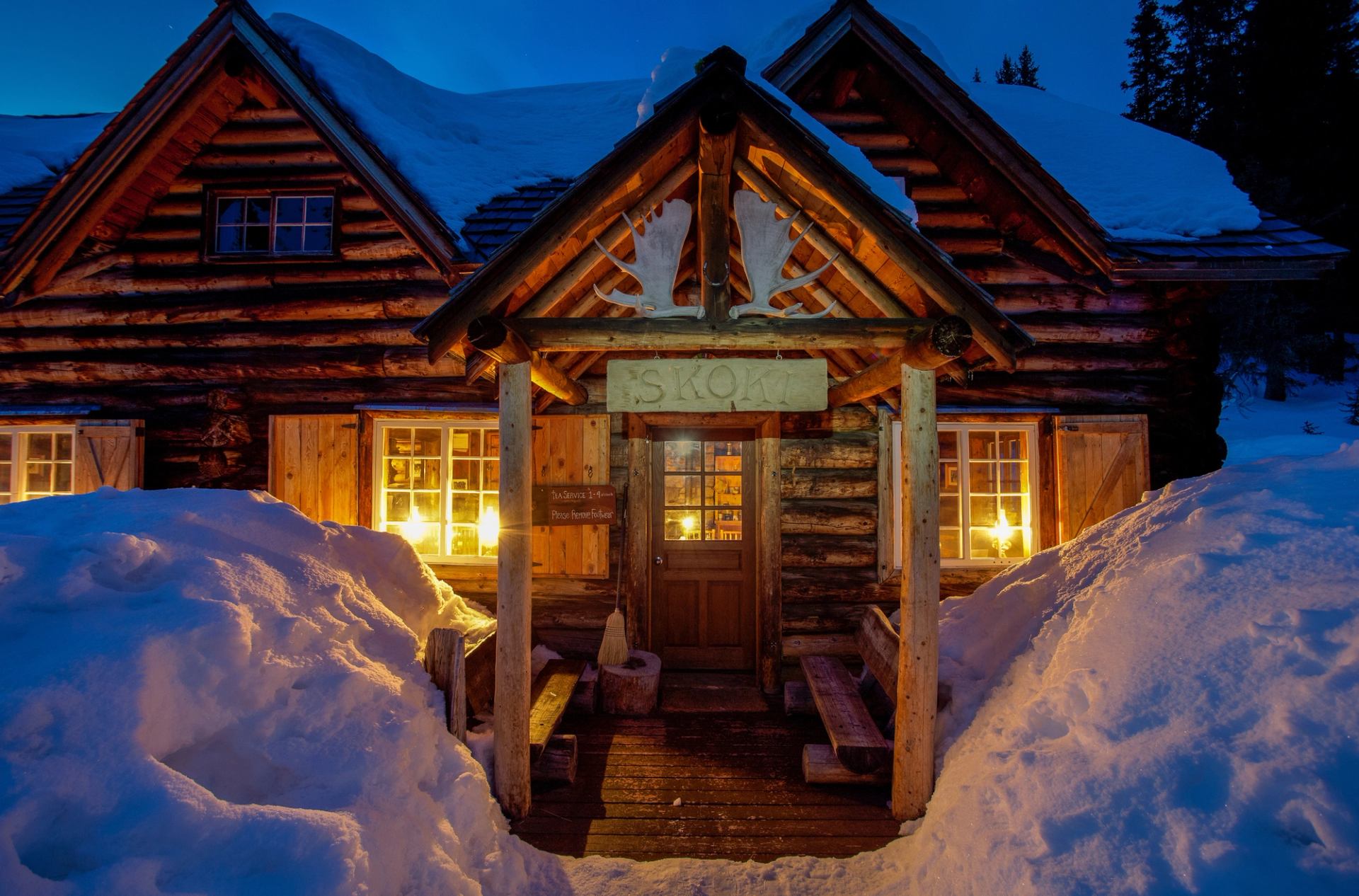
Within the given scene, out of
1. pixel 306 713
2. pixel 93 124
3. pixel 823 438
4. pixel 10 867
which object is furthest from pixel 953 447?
pixel 93 124

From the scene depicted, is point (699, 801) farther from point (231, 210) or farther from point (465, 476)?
point (231, 210)

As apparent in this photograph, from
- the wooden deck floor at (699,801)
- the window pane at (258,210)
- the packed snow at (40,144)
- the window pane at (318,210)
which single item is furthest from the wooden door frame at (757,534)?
the packed snow at (40,144)

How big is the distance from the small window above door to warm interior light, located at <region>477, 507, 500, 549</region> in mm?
3551

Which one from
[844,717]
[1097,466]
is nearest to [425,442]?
[844,717]

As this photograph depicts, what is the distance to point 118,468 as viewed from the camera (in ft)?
20.7

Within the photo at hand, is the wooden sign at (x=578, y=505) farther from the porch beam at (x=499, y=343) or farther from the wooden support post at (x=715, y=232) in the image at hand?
the wooden support post at (x=715, y=232)

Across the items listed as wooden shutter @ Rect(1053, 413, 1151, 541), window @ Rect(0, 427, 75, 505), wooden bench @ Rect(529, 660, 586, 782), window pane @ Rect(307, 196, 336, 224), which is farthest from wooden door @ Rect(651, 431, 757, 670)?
window @ Rect(0, 427, 75, 505)

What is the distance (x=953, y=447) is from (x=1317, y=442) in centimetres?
1761

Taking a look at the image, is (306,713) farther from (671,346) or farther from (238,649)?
(671,346)

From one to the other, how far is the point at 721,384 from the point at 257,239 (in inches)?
250

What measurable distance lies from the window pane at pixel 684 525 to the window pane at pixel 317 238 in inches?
198

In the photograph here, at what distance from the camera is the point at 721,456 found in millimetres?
6652

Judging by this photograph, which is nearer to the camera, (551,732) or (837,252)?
(837,252)

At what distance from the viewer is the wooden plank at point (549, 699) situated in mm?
4129
